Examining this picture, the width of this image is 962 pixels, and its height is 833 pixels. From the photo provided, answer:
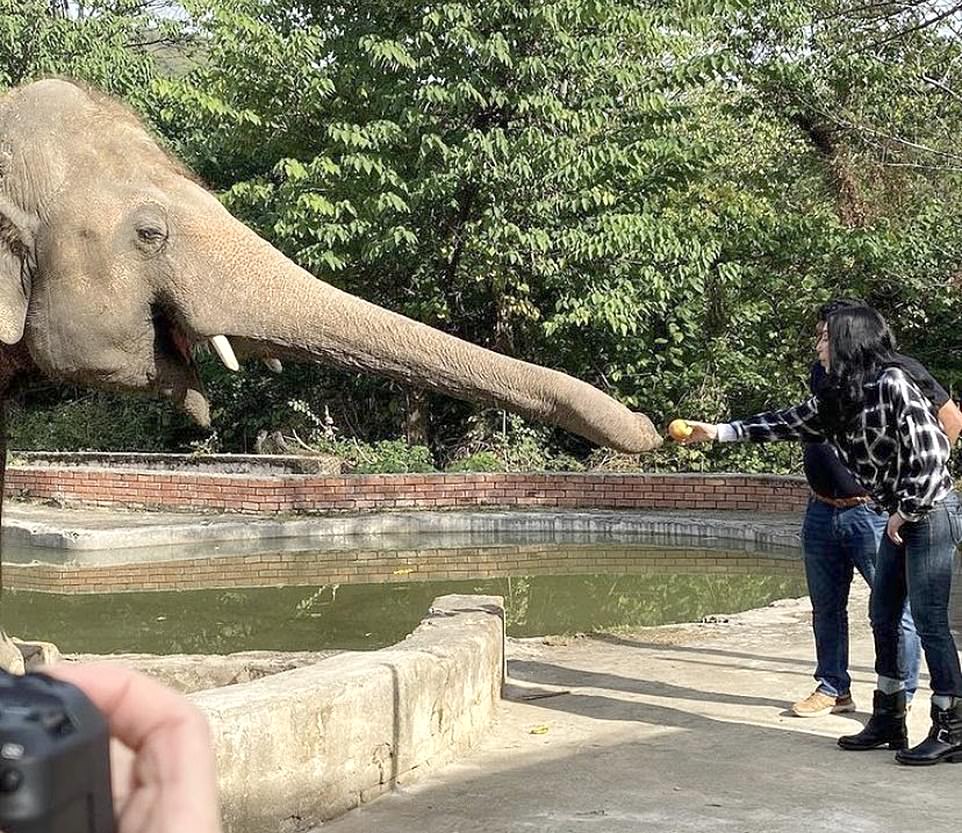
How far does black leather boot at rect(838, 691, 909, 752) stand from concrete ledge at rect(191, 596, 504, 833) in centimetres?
157

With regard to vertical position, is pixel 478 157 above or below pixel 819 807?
above

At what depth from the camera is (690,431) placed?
5.93 meters

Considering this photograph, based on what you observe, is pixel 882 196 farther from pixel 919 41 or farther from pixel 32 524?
pixel 32 524

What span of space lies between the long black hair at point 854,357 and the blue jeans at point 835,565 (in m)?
0.70

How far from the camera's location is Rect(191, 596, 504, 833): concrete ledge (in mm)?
4391

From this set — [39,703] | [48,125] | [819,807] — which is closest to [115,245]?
[48,125]

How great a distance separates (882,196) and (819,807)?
764 inches

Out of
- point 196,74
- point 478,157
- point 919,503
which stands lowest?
point 919,503

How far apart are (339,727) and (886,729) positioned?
2.24m

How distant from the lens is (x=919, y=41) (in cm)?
1888

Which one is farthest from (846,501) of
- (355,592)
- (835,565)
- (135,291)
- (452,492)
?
(452,492)

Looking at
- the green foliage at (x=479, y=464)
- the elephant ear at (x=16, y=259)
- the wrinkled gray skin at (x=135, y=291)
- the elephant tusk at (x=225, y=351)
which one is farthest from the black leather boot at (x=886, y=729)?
the green foliage at (x=479, y=464)

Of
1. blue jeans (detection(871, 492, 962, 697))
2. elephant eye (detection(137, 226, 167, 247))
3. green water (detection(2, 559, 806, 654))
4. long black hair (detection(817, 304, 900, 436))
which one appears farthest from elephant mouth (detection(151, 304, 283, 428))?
green water (detection(2, 559, 806, 654))

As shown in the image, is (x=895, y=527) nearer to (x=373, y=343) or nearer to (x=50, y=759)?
(x=373, y=343)
